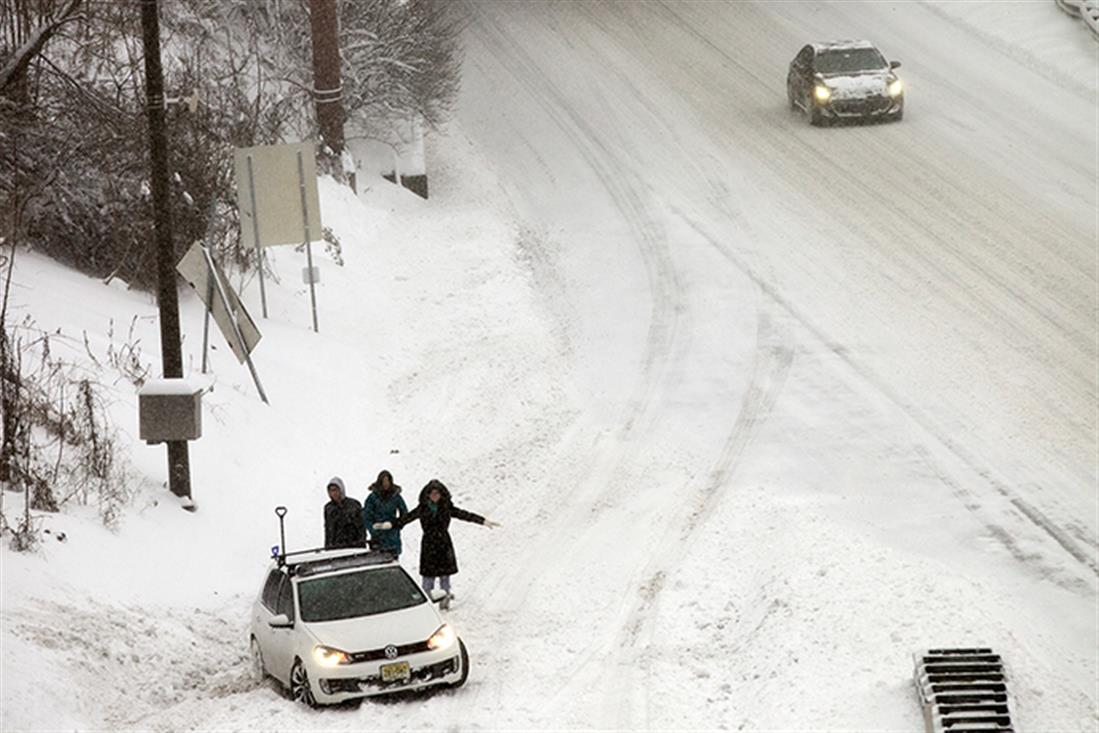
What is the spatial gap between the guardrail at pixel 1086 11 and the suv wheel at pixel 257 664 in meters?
31.6

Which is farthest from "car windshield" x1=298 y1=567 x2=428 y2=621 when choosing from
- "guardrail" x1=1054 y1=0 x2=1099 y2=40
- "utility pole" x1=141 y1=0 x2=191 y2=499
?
"guardrail" x1=1054 y1=0 x2=1099 y2=40

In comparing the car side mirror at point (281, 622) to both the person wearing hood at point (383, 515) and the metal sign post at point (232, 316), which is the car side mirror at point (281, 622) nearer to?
the person wearing hood at point (383, 515)

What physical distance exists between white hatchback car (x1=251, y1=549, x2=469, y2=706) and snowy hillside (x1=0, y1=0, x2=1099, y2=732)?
271mm

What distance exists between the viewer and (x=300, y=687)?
1614cm

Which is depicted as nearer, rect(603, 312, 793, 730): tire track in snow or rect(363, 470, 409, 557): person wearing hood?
rect(603, 312, 793, 730): tire track in snow

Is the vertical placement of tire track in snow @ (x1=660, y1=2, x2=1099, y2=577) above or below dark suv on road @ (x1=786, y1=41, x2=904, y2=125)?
below

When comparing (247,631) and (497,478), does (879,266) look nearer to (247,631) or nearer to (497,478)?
(497,478)

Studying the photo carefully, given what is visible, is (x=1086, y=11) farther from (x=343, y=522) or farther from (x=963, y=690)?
(x=963, y=690)

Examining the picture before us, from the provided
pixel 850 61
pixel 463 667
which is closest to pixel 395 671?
pixel 463 667

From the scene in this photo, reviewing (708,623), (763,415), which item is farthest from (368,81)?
(708,623)

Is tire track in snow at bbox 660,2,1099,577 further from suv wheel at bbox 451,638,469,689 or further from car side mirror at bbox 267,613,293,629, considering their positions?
car side mirror at bbox 267,613,293,629

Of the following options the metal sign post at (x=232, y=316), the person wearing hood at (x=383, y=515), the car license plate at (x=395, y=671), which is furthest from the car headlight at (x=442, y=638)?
the metal sign post at (x=232, y=316)

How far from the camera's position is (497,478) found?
23.7 m

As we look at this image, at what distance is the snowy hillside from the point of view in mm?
16906
